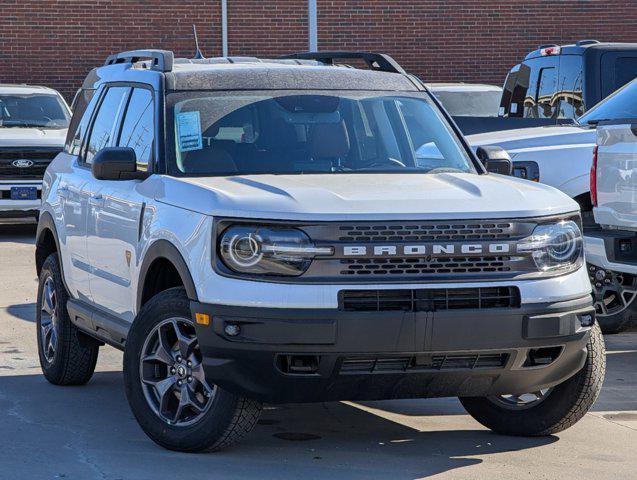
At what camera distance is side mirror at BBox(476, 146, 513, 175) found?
7180mm

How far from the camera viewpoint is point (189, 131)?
673 centimetres

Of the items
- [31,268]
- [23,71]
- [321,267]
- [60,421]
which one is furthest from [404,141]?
[23,71]

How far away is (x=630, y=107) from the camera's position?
9.77 metres

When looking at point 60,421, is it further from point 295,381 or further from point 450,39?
point 450,39

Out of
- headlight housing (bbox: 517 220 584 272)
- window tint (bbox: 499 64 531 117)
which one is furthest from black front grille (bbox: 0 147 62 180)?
headlight housing (bbox: 517 220 584 272)

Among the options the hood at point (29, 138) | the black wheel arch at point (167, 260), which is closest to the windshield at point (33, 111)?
the hood at point (29, 138)

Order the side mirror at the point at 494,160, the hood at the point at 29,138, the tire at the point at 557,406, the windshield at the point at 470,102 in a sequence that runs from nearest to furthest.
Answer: the tire at the point at 557,406
the side mirror at the point at 494,160
the hood at the point at 29,138
the windshield at the point at 470,102

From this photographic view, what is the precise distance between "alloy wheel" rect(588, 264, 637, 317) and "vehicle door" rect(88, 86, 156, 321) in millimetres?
3853

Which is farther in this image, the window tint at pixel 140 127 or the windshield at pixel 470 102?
the windshield at pixel 470 102

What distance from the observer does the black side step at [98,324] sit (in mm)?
6879

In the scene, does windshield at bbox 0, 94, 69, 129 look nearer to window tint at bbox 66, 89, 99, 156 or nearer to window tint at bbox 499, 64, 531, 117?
window tint at bbox 499, 64, 531, 117

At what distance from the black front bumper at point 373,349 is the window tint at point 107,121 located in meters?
2.15

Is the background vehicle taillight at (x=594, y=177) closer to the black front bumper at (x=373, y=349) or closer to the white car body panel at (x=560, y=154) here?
the white car body panel at (x=560, y=154)

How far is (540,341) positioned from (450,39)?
22.1m
